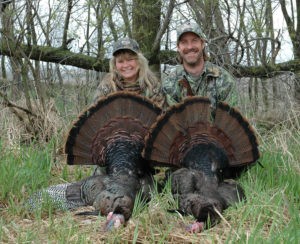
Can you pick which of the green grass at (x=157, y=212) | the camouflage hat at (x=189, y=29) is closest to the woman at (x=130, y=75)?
the camouflage hat at (x=189, y=29)

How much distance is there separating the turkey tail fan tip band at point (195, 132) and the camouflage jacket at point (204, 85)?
72 centimetres

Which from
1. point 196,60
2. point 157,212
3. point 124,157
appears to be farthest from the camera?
point 196,60

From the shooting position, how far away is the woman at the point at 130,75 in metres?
4.16

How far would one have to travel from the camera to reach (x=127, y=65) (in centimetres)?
419

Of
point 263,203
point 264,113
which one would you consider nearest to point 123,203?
point 263,203

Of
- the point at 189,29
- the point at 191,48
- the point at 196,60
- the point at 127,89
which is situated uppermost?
the point at 189,29

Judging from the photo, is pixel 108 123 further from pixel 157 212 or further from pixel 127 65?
pixel 157 212

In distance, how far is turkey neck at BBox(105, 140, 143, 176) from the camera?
3.47 m

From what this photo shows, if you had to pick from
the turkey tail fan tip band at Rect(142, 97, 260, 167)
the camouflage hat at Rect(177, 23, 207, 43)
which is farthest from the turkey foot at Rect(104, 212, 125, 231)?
the camouflage hat at Rect(177, 23, 207, 43)

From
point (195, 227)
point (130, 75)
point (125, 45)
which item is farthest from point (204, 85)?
point (195, 227)

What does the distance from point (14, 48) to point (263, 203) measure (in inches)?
117

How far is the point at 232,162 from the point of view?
3.57 m

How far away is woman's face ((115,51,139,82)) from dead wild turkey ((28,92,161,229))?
Answer: 0.64m

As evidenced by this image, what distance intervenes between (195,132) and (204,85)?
2.96 ft
